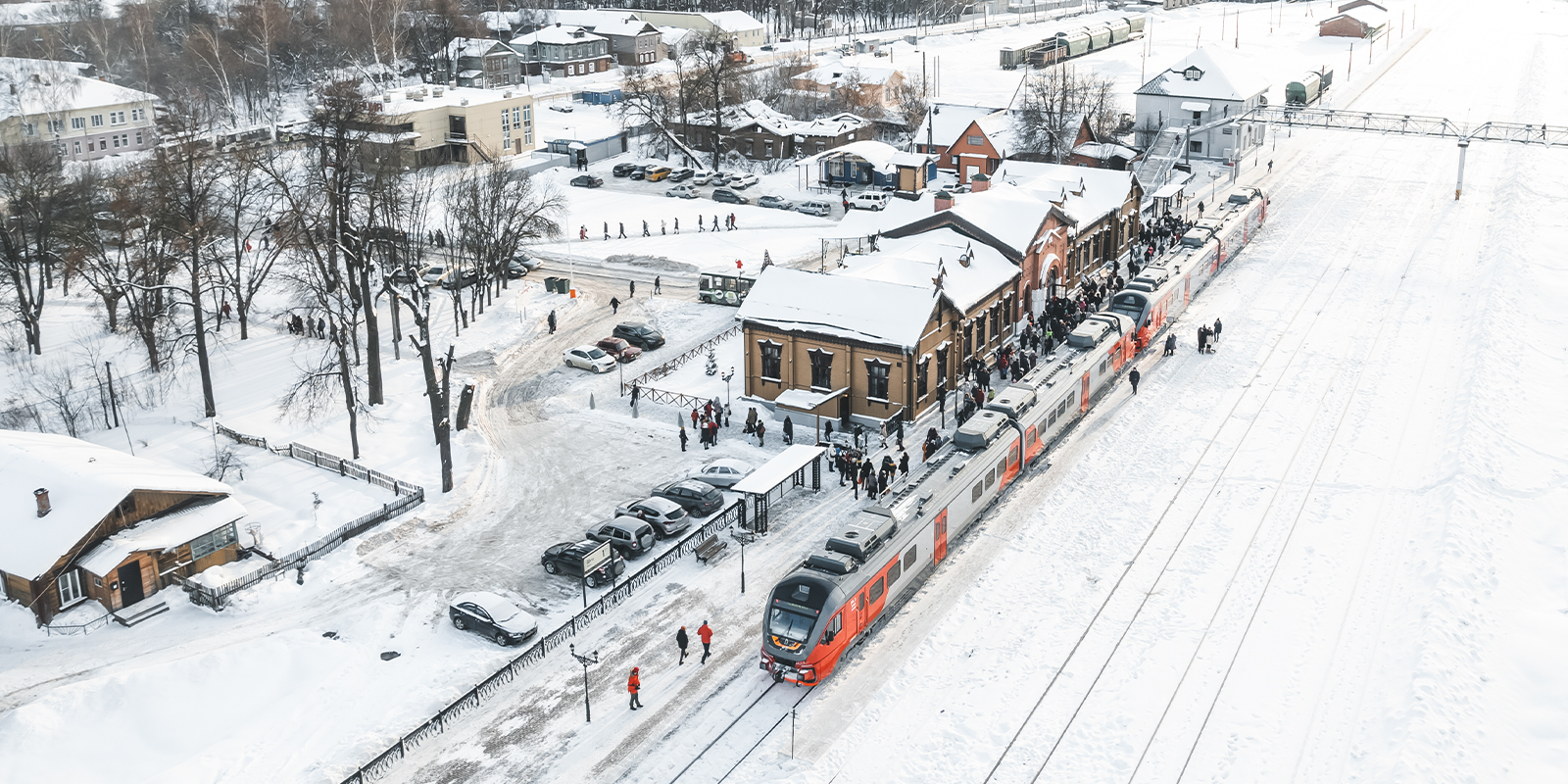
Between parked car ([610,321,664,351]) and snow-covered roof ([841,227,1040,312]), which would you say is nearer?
snow-covered roof ([841,227,1040,312])

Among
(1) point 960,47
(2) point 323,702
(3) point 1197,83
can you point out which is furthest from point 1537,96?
(2) point 323,702

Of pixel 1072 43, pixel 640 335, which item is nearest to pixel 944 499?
pixel 640 335

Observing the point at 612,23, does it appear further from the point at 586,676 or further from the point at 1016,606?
the point at 586,676

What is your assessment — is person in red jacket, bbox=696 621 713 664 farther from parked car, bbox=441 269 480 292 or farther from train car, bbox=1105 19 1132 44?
train car, bbox=1105 19 1132 44

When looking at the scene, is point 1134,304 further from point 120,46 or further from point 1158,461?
point 120,46

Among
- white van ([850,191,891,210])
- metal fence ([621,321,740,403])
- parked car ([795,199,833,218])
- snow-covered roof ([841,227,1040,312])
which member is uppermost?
snow-covered roof ([841,227,1040,312])

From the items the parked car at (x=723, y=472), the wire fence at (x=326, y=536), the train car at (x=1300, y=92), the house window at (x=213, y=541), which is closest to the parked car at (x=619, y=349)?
the parked car at (x=723, y=472)

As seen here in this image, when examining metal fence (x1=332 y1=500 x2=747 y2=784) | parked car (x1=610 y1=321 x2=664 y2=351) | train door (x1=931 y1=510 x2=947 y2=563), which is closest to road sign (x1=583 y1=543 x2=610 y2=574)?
metal fence (x1=332 y1=500 x2=747 y2=784)
